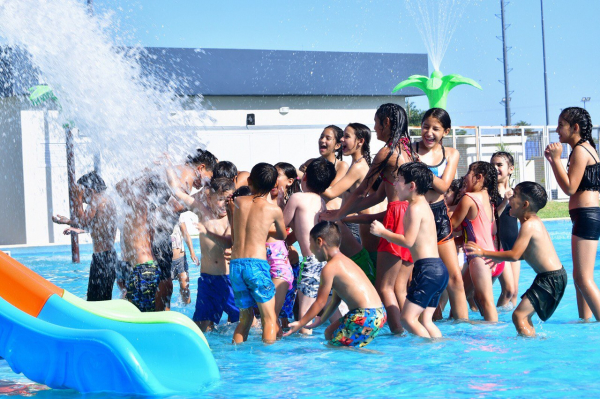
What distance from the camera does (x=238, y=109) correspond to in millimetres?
18922

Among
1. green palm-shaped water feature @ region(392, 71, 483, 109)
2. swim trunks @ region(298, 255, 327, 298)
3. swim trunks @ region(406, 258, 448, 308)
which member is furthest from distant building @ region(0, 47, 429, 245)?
swim trunks @ region(406, 258, 448, 308)

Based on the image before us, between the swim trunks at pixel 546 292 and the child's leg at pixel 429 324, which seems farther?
the child's leg at pixel 429 324

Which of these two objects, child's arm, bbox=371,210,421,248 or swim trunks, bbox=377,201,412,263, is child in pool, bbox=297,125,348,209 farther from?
child's arm, bbox=371,210,421,248

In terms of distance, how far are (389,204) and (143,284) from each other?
2095 millimetres

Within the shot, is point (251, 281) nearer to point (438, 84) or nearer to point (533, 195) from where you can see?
point (533, 195)

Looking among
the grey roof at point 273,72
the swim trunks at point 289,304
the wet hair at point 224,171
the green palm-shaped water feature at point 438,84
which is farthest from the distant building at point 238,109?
the swim trunks at point 289,304

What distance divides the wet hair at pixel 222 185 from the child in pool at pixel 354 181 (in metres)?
0.79

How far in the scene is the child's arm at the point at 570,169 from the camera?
552 centimetres

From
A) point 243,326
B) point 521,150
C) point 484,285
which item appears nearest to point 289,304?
point 243,326

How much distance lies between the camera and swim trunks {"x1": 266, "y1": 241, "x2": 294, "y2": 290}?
5523mm

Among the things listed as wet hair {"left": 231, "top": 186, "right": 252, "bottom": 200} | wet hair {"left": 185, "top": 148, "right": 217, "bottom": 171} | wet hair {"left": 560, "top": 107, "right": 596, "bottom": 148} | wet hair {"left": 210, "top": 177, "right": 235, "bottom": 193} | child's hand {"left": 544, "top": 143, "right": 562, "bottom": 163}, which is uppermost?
wet hair {"left": 560, "top": 107, "right": 596, "bottom": 148}

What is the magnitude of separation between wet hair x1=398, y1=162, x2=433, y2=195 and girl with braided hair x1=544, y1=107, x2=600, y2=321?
127cm

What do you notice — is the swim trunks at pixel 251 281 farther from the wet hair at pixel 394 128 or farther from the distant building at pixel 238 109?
the distant building at pixel 238 109

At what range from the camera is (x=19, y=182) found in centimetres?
1648
